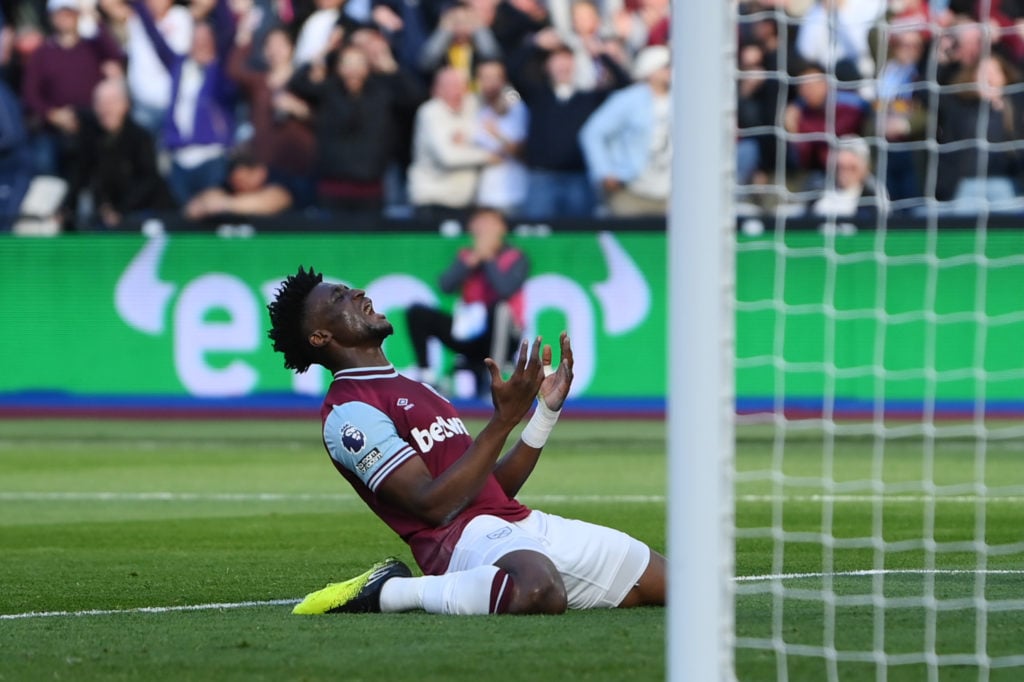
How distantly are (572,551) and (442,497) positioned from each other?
517 millimetres

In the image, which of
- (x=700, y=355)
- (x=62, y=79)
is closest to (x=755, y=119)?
(x=62, y=79)

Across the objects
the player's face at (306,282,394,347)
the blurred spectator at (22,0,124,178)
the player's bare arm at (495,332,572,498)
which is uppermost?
the blurred spectator at (22,0,124,178)

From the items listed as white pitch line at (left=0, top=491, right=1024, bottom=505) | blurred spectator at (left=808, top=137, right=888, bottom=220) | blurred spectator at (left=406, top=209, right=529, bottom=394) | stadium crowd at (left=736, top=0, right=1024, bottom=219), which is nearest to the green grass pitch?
white pitch line at (left=0, top=491, right=1024, bottom=505)

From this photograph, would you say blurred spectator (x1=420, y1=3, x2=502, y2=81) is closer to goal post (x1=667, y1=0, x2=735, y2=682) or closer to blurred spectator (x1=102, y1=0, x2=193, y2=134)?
blurred spectator (x1=102, y1=0, x2=193, y2=134)

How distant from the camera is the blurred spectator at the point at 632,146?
17.5 m

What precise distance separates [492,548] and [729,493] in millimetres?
2018

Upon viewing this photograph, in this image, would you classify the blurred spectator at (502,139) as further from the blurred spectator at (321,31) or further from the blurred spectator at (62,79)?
the blurred spectator at (62,79)

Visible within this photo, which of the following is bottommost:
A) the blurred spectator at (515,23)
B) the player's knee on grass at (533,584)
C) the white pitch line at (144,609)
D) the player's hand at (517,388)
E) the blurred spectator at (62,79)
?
the white pitch line at (144,609)

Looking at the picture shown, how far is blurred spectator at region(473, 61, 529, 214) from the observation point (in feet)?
58.5

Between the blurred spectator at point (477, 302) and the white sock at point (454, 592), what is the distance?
10.5 m

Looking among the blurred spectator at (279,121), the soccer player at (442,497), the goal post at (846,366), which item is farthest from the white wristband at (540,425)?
the blurred spectator at (279,121)

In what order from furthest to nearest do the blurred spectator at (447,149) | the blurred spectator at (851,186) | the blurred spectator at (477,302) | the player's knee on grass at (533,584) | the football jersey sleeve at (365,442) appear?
the blurred spectator at (447,149) → the blurred spectator at (477,302) → the blurred spectator at (851,186) → the football jersey sleeve at (365,442) → the player's knee on grass at (533,584)

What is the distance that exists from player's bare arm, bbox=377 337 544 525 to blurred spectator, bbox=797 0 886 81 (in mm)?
9257

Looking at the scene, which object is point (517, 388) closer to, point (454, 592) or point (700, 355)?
point (454, 592)
